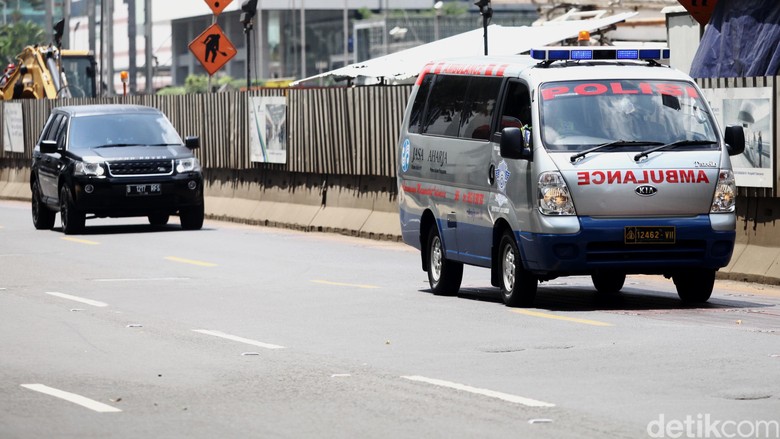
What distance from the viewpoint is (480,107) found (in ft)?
51.6

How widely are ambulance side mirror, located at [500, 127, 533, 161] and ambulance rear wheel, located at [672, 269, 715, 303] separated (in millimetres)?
1789

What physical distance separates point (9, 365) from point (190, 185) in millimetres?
15233

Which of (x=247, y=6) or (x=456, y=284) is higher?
(x=247, y=6)

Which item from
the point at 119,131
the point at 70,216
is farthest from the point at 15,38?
the point at 70,216

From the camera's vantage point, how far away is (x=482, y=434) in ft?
27.1

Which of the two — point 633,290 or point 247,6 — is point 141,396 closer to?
point 633,290

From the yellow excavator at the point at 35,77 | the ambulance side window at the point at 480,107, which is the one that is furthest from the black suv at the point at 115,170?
the yellow excavator at the point at 35,77

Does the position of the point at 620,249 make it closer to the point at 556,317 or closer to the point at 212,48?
the point at 556,317

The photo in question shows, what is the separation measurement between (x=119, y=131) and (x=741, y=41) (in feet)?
33.3

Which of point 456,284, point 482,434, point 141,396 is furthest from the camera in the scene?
point 456,284

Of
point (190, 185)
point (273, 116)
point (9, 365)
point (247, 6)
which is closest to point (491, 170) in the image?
point (9, 365)

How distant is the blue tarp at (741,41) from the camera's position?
22.5 meters

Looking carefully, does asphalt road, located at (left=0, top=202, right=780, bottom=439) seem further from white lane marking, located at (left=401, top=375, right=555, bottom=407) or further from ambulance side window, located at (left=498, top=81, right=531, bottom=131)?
ambulance side window, located at (left=498, top=81, right=531, bottom=131)

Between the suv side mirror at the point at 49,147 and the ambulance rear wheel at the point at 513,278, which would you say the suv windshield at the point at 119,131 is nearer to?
the suv side mirror at the point at 49,147
